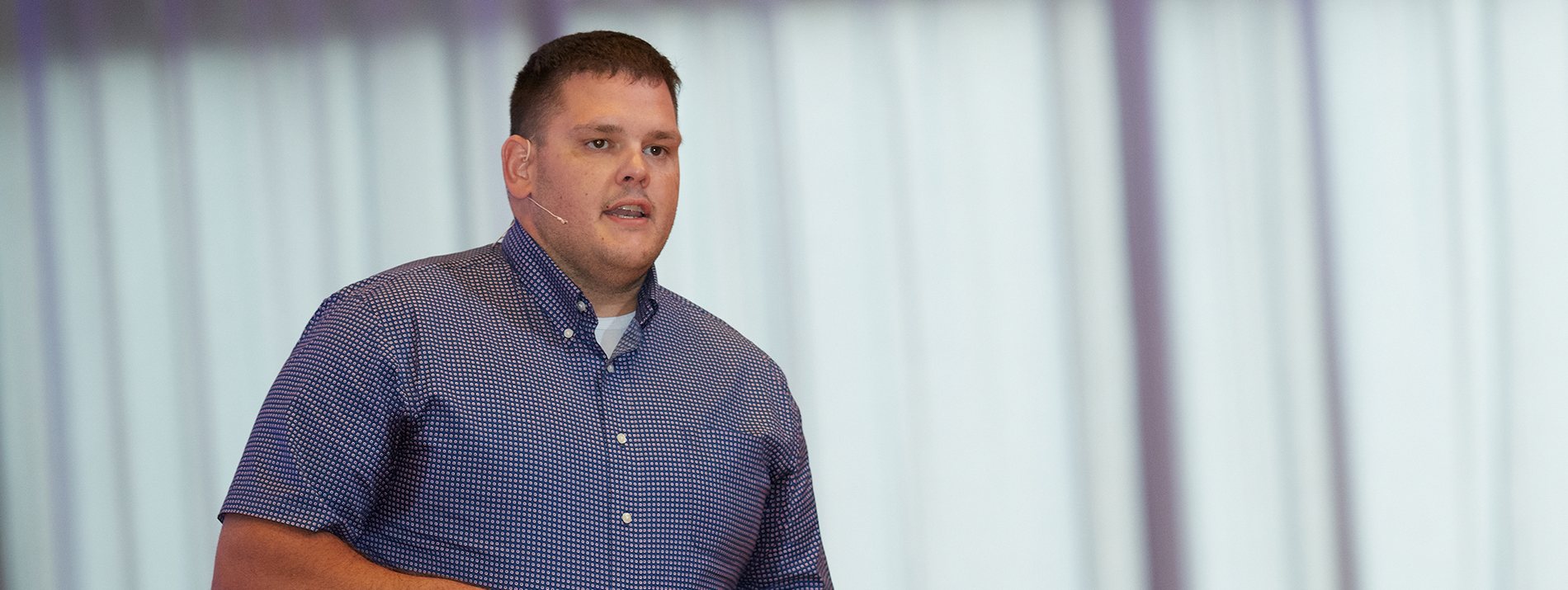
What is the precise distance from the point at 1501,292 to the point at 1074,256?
3.07 feet

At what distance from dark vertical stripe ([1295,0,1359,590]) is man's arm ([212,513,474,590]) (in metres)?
2.28

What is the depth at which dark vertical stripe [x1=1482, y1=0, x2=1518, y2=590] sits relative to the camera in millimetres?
3139

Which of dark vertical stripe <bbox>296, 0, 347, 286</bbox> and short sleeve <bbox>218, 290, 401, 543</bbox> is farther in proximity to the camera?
dark vertical stripe <bbox>296, 0, 347, 286</bbox>

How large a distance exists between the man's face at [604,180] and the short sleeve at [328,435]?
0.90 feet

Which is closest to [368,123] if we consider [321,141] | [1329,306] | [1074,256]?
[321,141]

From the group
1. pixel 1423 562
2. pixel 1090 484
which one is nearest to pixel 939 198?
pixel 1090 484

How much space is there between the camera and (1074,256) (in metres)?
3.26

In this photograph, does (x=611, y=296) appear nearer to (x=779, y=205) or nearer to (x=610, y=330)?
(x=610, y=330)

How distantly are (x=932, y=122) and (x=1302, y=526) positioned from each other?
4.05 feet

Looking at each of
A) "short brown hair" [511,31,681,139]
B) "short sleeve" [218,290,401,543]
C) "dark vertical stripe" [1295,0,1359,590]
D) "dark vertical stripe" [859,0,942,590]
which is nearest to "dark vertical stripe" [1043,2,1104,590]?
"dark vertical stripe" [859,0,942,590]

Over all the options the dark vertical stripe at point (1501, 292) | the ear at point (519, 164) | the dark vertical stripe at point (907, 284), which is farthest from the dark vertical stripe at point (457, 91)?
the dark vertical stripe at point (1501, 292)

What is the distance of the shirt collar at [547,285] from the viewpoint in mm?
1765

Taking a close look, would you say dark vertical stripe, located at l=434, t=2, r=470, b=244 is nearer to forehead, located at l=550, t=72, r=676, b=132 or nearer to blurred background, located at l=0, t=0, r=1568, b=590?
blurred background, located at l=0, t=0, r=1568, b=590

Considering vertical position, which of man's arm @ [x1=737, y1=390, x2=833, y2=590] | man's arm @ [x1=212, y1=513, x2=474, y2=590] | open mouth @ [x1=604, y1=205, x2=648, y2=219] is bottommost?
man's arm @ [x1=737, y1=390, x2=833, y2=590]
